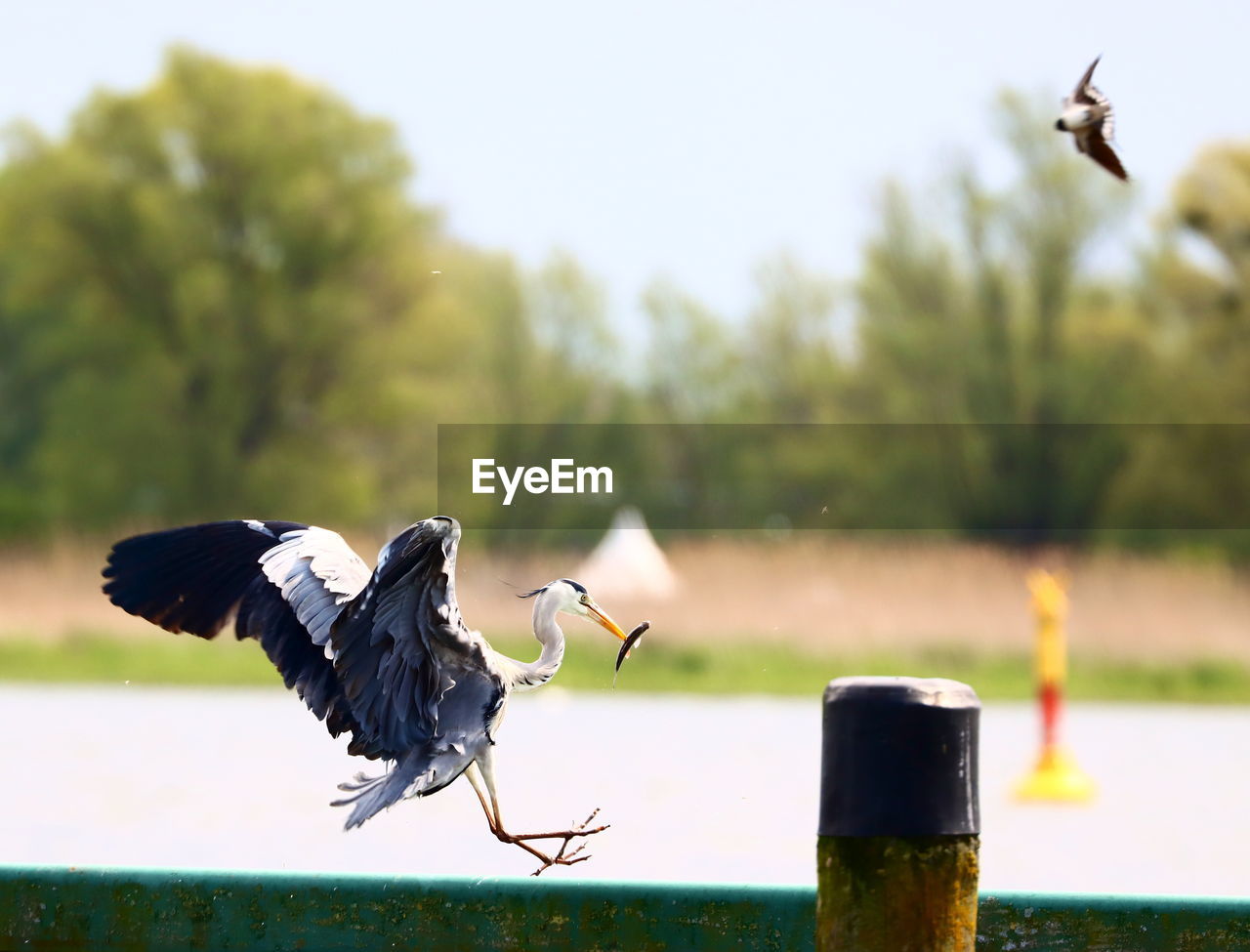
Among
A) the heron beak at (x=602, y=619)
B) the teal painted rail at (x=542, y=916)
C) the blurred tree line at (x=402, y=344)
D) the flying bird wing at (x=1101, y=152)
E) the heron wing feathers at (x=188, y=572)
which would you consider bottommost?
the teal painted rail at (x=542, y=916)

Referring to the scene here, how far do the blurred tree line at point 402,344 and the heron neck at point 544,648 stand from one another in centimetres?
2926

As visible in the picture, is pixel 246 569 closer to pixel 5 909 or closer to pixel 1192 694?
pixel 5 909

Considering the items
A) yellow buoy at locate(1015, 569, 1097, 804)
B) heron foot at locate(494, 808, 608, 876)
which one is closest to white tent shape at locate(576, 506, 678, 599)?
yellow buoy at locate(1015, 569, 1097, 804)

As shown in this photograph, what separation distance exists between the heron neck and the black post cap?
67 centimetres

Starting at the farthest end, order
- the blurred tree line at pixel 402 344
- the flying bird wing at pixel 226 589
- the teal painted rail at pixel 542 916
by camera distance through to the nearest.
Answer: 1. the blurred tree line at pixel 402 344
2. the teal painted rail at pixel 542 916
3. the flying bird wing at pixel 226 589

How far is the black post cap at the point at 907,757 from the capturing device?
4.59 metres

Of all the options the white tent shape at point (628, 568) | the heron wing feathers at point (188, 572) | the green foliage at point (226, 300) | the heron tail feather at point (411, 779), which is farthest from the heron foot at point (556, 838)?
the green foliage at point (226, 300)

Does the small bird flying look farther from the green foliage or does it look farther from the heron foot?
the green foliage

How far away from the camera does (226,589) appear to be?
5.05m

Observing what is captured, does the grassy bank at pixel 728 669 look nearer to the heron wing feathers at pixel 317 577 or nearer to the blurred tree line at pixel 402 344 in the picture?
the blurred tree line at pixel 402 344

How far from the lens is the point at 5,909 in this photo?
584 cm

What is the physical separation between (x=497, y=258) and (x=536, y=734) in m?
21.0

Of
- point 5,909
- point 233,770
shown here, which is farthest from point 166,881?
point 233,770

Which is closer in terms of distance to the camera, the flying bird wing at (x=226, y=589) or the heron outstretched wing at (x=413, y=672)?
the heron outstretched wing at (x=413, y=672)
